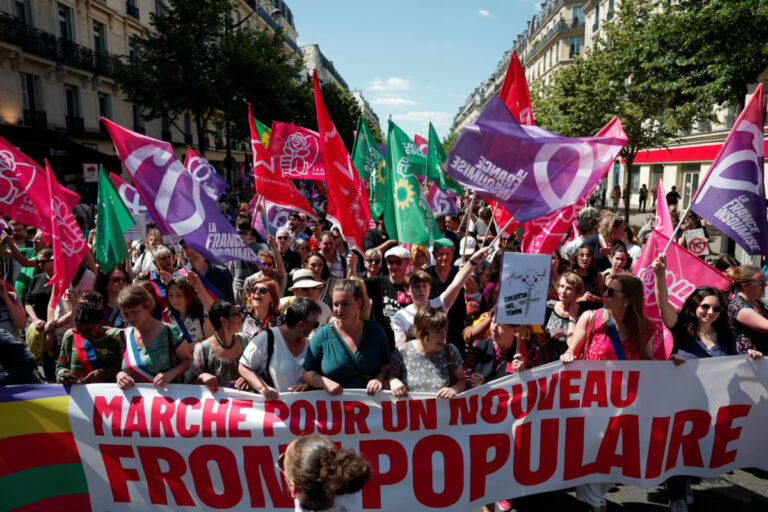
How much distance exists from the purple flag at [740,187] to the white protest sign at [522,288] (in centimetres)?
139

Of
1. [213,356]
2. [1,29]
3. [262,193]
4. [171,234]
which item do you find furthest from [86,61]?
[213,356]

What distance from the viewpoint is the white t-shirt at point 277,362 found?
3475mm

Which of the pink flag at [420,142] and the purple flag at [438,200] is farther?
the pink flag at [420,142]

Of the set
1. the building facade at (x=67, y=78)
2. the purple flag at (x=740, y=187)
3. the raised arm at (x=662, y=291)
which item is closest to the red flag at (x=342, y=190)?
the raised arm at (x=662, y=291)

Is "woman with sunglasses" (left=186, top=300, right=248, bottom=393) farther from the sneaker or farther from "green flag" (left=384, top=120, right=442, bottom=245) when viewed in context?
the sneaker

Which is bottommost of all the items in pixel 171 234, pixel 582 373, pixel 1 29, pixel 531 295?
pixel 582 373

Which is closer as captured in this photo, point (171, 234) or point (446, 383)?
point (446, 383)

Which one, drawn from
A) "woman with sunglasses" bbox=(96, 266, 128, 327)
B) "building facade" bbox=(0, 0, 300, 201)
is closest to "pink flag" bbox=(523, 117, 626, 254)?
"woman with sunglasses" bbox=(96, 266, 128, 327)

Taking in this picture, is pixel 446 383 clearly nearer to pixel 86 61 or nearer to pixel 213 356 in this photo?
pixel 213 356

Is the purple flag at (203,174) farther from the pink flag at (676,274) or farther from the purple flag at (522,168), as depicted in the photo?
the pink flag at (676,274)

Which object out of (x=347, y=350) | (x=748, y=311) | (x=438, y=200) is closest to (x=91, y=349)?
(x=347, y=350)

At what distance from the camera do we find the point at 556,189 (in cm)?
399

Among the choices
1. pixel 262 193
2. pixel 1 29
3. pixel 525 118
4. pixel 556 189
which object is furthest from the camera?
pixel 1 29

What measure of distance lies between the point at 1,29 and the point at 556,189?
75.1 feet
